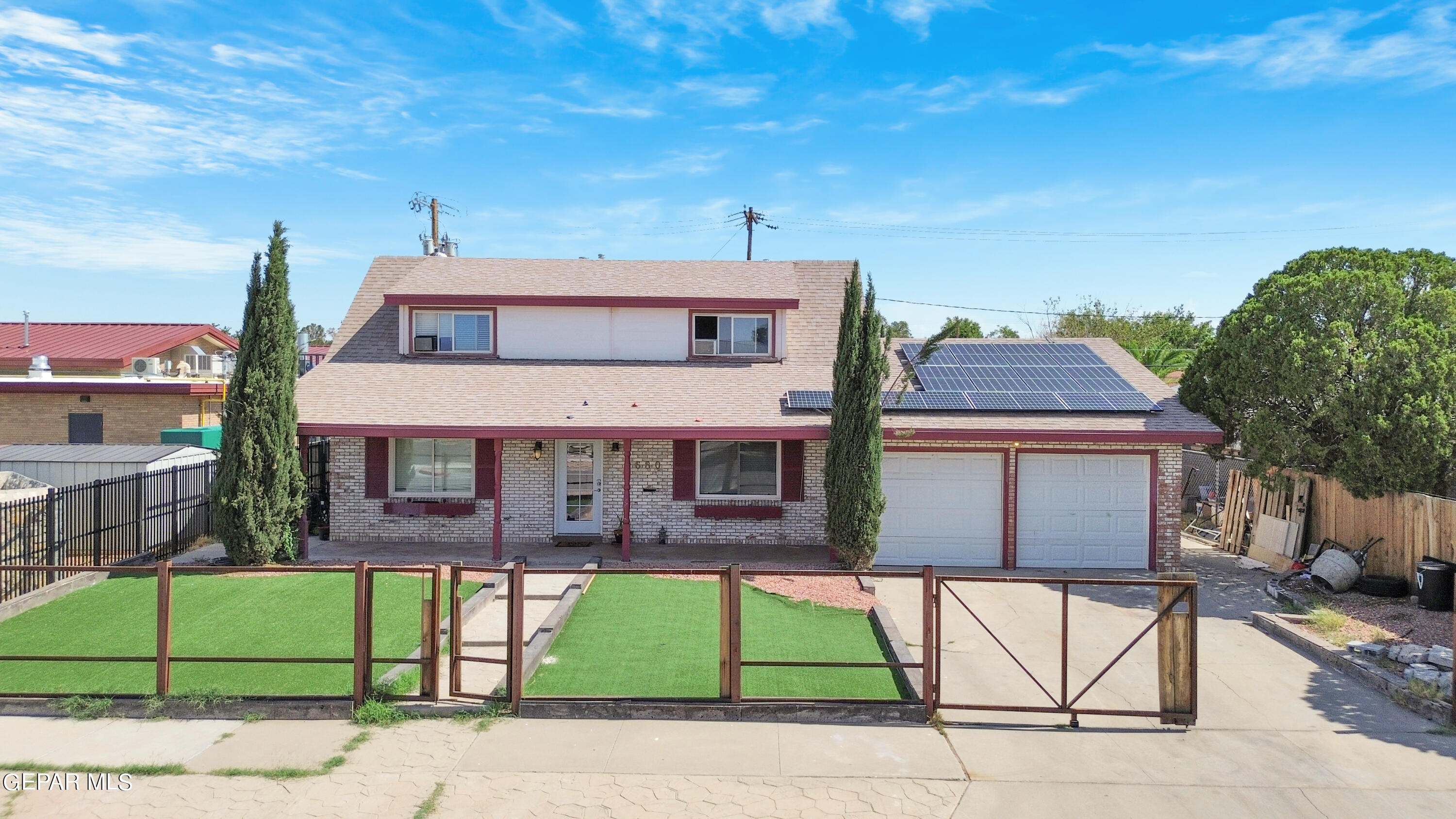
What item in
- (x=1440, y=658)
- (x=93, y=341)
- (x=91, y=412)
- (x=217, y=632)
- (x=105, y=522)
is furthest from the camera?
(x=93, y=341)

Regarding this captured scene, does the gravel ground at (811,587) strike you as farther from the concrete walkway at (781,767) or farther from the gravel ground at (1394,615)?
the gravel ground at (1394,615)

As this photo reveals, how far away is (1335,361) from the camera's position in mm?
12547

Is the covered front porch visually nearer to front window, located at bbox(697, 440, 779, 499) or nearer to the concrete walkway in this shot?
front window, located at bbox(697, 440, 779, 499)

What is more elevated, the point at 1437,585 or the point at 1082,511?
the point at 1082,511

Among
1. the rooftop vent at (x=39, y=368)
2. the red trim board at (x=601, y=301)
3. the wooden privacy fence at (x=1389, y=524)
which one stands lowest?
the wooden privacy fence at (x=1389, y=524)

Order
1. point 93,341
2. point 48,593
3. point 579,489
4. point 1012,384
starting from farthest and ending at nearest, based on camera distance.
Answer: point 93,341 < point 579,489 < point 1012,384 < point 48,593

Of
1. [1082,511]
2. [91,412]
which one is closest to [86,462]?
[91,412]

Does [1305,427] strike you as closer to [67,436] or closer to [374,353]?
[374,353]

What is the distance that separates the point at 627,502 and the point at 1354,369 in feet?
37.3

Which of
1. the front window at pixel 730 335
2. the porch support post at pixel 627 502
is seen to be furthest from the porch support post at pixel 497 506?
the front window at pixel 730 335

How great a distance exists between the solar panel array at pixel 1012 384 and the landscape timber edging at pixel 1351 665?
4.40m

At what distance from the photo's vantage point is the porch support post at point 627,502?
1434 cm

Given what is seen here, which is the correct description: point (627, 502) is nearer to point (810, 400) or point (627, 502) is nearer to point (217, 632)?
point (810, 400)

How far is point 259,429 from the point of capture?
13750 millimetres
